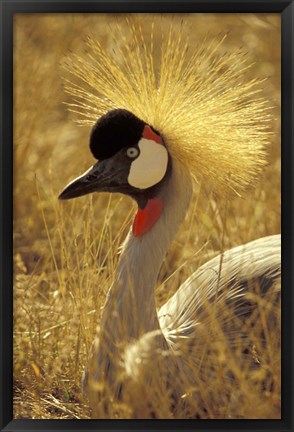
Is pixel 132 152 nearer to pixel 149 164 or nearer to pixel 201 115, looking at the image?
pixel 149 164

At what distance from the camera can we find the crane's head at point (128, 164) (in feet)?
7.83

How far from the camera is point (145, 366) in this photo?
2.30 metres

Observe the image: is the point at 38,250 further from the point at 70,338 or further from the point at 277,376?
the point at 277,376

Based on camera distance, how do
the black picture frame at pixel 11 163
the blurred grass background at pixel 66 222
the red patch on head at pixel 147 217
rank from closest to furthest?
the black picture frame at pixel 11 163 < the red patch on head at pixel 147 217 < the blurred grass background at pixel 66 222

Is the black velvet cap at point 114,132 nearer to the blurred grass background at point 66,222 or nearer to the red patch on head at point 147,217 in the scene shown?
the red patch on head at point 147,217

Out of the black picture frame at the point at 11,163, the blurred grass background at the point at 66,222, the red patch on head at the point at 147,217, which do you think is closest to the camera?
the black picture frame at the point at 11,163

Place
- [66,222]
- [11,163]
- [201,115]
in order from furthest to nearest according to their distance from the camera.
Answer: [66,222] → [201,115] → [11,163]

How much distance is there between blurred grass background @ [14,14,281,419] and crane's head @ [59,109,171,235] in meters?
0.34

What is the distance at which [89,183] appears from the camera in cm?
240

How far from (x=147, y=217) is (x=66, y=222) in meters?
1.19

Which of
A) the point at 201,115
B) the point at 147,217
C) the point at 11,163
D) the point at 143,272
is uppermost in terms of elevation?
the point at 201,115

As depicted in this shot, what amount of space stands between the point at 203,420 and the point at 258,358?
0.25 m

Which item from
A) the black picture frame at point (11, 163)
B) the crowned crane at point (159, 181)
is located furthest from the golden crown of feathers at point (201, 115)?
the black picture frame at point (11, 163)

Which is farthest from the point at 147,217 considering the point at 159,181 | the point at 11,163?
the point at 11,163
